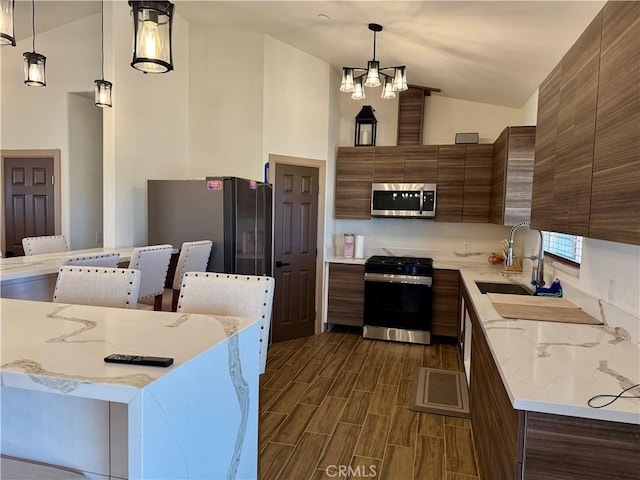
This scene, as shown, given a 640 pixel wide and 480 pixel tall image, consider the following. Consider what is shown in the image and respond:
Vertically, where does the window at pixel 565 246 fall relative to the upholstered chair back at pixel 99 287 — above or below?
above

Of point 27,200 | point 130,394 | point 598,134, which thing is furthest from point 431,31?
point 27,200

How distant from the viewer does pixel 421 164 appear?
190 inches

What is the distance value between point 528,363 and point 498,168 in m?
2.93

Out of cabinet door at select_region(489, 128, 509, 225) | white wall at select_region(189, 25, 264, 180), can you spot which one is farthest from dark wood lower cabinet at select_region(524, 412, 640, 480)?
white wall at select_region(189, 25, 264, 180)

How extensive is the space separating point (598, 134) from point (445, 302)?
323 cm

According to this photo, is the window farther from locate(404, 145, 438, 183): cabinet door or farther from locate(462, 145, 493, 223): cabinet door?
locate(404, 145, 438, 183): cabinet door

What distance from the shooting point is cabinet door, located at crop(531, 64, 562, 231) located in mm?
2195

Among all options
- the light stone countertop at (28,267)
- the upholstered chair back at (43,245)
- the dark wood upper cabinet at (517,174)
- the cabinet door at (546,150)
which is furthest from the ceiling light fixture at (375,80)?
the upholstered chair back at (43,245)

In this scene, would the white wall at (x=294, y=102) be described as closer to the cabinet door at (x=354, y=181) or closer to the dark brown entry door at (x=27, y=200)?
the cabinet door at (x=354, y=181)

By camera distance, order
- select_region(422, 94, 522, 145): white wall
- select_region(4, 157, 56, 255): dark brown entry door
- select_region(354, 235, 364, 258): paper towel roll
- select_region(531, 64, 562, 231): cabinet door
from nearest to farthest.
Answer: select_region(531, 64, 562, 231): cabinet door → select_region(4, 157, 56, 255): dark brown entry door → select_region(422, 94, 522, 145): white wall → select_region(354, 235, 364, 258): paper towel roll

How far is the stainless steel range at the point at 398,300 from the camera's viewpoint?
4.55 m

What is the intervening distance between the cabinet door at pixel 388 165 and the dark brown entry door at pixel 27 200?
3.68 metres

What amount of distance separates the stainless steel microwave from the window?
1389 millimetres

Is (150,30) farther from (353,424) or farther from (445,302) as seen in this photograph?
(445,302)
